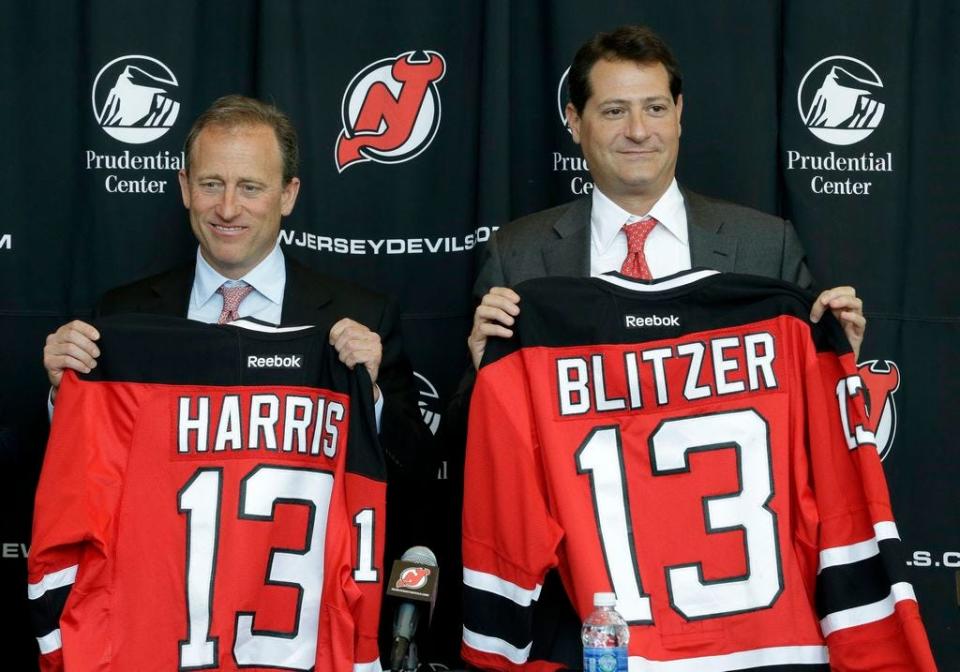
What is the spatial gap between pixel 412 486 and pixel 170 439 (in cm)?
111

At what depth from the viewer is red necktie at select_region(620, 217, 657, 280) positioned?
3.13 m

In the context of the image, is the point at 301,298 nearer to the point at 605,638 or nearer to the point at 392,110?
the point at 392,110

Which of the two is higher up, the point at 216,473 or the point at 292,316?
the point at 292,316

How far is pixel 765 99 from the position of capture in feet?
12.4

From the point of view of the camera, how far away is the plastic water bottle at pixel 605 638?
2.31 m

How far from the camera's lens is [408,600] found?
2555 mm

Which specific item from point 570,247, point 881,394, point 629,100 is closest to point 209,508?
point 570,247

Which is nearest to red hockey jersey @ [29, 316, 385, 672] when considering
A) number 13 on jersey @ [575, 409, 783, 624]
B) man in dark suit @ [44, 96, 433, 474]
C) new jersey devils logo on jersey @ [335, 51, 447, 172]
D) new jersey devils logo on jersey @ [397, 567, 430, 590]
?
new jersey devils logo on jersey @ [397, 567, 430, 590]

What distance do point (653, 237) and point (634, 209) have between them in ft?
0.28

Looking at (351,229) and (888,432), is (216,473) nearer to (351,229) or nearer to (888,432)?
(351,229)

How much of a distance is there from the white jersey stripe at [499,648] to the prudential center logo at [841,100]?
1.93m

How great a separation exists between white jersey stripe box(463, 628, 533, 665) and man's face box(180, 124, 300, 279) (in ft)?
3.59

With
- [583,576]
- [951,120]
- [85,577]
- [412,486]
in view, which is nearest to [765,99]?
[951,120]

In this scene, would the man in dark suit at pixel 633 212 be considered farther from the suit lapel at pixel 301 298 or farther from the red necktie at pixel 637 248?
the suit lapel at pixel 301 298
